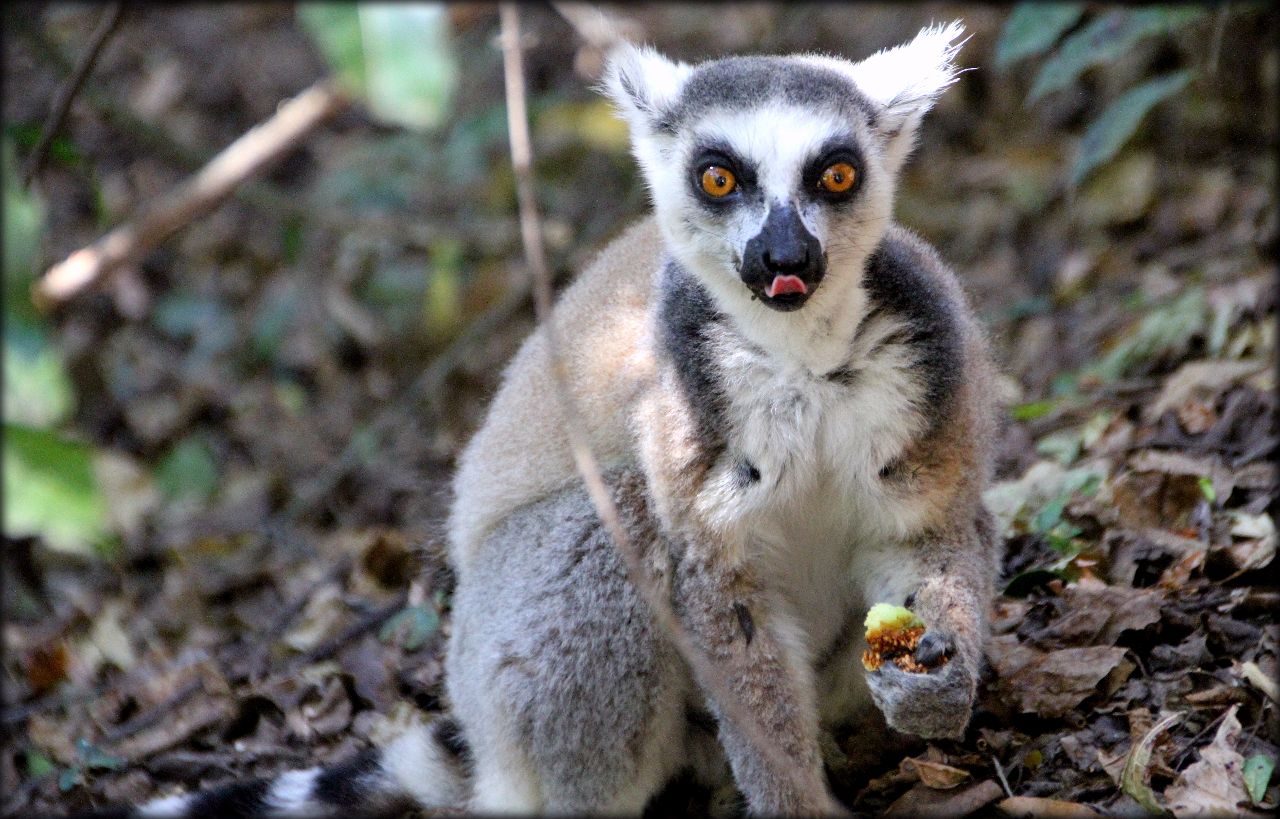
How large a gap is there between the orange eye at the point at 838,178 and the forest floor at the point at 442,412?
4.71ft

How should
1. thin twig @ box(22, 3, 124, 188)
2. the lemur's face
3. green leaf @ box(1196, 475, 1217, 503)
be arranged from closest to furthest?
the lemur's face, green leaf @ box(1196, 475, 1217, 503), thin twig @ box(22, 3, 124, 188)

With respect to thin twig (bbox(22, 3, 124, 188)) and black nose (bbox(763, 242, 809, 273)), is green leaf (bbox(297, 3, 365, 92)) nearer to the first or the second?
black nose (bbox(763, 242, 809, 273))

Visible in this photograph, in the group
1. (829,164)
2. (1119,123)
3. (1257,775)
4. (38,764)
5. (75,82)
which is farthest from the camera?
(1119,123)

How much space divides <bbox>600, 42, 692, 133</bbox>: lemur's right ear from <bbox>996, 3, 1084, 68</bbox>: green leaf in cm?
331

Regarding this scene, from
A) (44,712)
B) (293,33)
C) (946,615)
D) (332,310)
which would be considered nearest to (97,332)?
(332,310)

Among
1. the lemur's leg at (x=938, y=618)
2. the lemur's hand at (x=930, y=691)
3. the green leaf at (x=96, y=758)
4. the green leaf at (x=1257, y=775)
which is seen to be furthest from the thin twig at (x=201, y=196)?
the green leaf at (x=1257, y=775)

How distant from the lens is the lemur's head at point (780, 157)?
381 cm

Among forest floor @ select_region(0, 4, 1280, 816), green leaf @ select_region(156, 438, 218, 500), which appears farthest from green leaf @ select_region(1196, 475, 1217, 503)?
green leaf @ select_region(156, 438, 218, 500)

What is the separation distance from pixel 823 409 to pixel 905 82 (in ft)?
3.97

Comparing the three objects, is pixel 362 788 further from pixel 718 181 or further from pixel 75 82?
pixel 75 82

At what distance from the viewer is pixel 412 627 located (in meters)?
5.90

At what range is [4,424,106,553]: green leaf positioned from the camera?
5.03m

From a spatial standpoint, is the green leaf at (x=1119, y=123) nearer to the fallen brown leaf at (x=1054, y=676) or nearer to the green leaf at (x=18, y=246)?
the fallen brown leaf at (x=1054, y=676)

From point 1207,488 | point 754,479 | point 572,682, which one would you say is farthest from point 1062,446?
point 572,682
